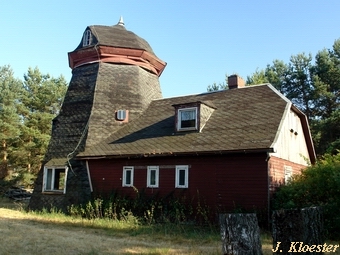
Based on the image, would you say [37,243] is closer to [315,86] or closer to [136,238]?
[136,238]

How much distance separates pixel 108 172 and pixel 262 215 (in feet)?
25.4

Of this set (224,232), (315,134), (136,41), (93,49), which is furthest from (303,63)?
(224,232)

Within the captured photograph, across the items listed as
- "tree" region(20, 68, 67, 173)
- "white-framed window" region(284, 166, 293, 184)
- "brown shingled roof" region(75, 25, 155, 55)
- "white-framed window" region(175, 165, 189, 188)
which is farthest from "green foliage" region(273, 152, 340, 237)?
"tree" region(20, 68, 67, 173)

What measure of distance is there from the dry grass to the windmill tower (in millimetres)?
4522

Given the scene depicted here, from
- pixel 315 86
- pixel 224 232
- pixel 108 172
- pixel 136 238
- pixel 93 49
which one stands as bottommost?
pixel 136 238

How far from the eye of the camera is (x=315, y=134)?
104ft

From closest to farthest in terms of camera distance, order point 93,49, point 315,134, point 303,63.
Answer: point 93,49 < point 315,134 < point 303,63

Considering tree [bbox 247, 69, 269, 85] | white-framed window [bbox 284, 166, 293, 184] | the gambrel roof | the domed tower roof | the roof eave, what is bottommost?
white-framed window [bbox 284, 166, 293, 184]

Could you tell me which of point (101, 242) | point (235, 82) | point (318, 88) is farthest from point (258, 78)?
point (101, 242)

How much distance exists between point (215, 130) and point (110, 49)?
29.7 ft

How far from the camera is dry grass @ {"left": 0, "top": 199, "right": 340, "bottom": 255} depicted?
8.51 metres

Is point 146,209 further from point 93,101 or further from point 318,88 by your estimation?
point 318,88

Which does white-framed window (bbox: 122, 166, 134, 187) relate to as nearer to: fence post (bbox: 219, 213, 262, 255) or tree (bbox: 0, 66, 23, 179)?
fence post (bbox: 219, 213, 262, 255)

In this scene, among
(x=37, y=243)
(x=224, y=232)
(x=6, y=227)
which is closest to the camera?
(x=224, y=232)
